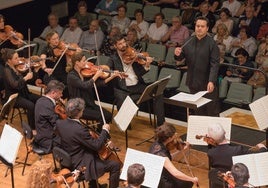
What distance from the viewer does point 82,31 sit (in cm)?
1152

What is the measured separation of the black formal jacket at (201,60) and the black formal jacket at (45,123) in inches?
75.9

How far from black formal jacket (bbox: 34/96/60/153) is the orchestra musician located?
239cm

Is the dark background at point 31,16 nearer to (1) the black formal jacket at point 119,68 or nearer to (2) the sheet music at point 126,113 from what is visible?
(1) the black formal jacket at point 119,68

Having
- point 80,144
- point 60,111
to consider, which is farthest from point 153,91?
point 80,144

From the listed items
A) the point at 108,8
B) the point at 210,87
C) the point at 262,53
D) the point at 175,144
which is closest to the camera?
the point at 175,144

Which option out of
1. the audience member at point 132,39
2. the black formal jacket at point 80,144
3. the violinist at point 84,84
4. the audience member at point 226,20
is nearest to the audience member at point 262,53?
the audience member at point 226,20

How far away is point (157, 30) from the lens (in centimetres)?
1141

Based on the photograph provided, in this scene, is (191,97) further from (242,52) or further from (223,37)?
(223,37)

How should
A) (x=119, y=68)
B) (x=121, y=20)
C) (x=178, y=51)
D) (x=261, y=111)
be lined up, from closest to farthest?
(x=261, y=111), (x=178, y=51), (x=119, y=68), (x=121, y=20)

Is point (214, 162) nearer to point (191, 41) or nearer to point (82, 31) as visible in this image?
point (191, 41)

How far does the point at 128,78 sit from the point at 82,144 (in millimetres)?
Result: 2272

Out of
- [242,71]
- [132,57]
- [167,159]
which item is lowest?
[242,71]

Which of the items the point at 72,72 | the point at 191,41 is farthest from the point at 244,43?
the point at 72,72

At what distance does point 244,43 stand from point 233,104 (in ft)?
4.93
